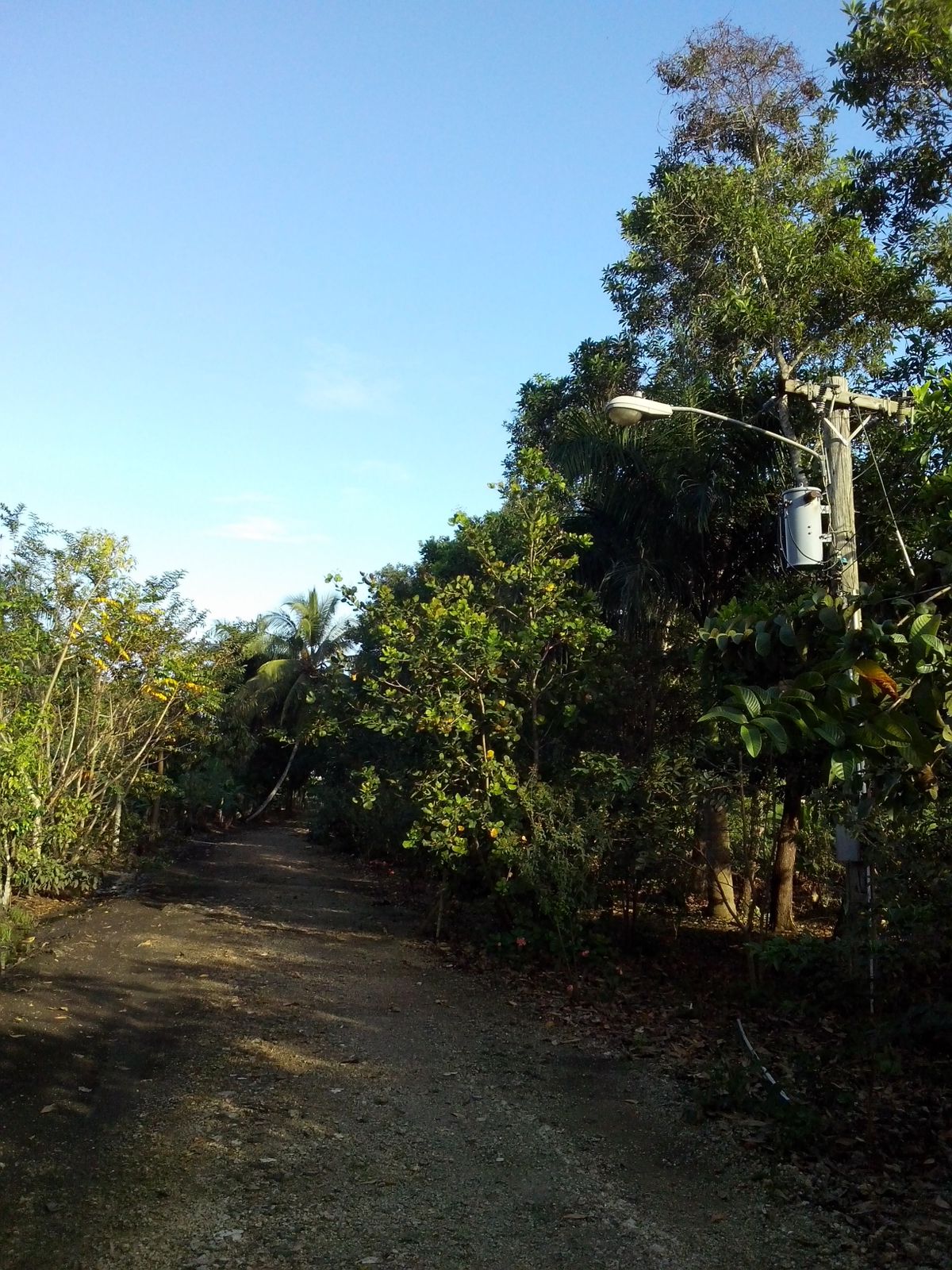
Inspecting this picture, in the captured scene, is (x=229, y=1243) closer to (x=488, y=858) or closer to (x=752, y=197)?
(x=488, y=858)

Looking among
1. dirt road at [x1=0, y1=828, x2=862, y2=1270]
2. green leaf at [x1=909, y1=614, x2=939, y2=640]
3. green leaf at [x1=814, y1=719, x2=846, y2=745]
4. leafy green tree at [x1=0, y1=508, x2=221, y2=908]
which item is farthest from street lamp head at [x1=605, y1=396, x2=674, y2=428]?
leafy green tree at [x1=0, y1=508, x2=221, y2=908]

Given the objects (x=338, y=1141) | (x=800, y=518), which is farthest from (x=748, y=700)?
(x=800, y=518)

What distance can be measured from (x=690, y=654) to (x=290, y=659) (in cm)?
3390

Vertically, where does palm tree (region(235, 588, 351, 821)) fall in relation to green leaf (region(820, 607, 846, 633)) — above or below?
above

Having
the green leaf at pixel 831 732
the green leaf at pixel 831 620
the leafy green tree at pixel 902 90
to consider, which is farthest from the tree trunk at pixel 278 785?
the green leaf at pixel 831 732

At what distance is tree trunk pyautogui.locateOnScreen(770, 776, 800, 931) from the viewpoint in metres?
9.99

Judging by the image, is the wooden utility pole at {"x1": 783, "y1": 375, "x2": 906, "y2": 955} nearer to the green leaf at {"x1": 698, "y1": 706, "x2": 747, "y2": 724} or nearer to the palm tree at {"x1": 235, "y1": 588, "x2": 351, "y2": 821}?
the green leaf at {"x1": 698, "y1": 706, "x2": 747, "y2": 724}

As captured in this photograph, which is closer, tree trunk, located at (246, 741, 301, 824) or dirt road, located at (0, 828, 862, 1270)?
dirt road, located at (0, 828, 862, 1270)

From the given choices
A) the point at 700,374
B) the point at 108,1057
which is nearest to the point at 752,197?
the point at 700,374

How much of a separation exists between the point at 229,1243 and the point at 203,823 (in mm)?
31541

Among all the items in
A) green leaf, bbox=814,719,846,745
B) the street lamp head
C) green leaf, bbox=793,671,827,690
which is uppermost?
the street lamp head

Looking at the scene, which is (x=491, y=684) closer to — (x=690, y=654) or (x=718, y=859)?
(x=718, y=859)

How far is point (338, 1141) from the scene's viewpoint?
5.52 m

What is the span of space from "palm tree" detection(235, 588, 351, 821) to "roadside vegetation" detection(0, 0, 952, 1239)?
18810 mm
